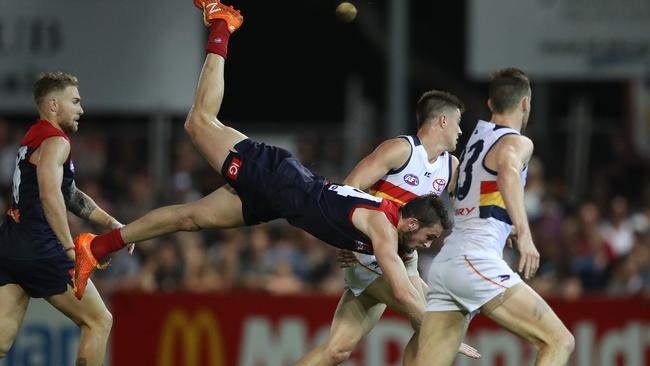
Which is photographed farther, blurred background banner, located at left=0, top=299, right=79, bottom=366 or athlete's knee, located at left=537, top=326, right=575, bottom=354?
blurred background banner, located at left=0, top=299, right=79, bottom=366

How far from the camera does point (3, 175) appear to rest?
16.7 metres

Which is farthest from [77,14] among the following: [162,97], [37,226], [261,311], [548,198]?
[37,226]

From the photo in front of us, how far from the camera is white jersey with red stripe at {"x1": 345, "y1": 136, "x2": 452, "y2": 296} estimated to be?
9.95 meters

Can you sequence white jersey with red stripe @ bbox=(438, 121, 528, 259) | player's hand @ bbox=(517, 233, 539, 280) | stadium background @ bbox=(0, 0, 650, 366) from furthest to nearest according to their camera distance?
stadium background @ bbox=(0, 0, 650, 366), white jersey with red stripe @ bbox=(438, 121, 528, 259), player's hand @ bbox=(517, 233, 539, 280)

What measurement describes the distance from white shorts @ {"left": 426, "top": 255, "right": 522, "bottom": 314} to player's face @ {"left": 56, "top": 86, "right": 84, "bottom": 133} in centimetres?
279

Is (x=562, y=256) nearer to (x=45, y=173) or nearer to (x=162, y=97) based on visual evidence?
(x=162, y=97)

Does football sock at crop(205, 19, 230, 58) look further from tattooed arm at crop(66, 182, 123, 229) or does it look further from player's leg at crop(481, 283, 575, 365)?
player's leg at crop(481, 283, 575, 365)

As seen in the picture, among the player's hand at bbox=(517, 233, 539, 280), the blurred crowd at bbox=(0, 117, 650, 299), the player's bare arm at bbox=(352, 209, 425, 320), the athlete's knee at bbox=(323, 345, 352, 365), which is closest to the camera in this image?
the player's hand at bbox=(517, 233, 539, 280)

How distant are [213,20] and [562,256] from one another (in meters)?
6.16

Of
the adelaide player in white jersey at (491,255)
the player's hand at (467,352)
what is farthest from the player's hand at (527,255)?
the player's hand at (467,352)

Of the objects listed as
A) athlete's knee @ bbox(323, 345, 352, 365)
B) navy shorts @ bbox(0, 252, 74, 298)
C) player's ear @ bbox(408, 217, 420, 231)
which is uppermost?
player's ear @ bbox(408, 217, 420, 231)

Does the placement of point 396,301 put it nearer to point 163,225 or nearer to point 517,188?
point 517,188

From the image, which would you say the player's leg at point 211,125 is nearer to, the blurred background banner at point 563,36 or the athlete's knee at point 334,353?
the athlete's knee at point 334,353

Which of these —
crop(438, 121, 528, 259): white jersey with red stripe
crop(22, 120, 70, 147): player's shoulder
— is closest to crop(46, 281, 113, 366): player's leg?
crop(22, 120, 70, 147): player's shoulder
